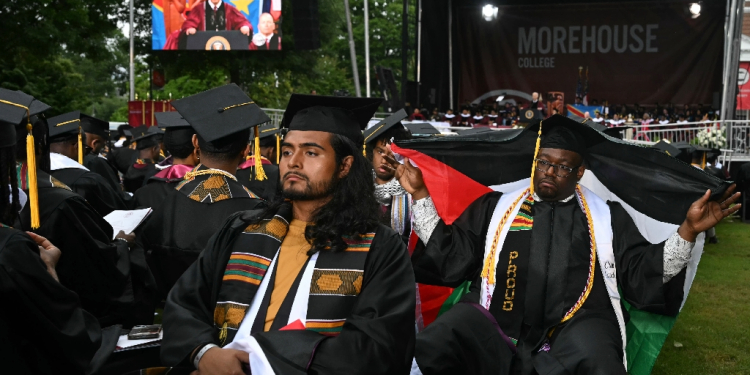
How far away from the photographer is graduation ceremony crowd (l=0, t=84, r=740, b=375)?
9.48 ft

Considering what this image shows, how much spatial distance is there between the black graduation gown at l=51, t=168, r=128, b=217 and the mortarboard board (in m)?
1.82

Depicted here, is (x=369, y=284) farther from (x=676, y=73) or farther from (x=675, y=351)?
(x=676, y=73)

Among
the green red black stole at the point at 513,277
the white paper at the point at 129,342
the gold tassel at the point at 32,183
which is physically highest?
the gold tassel at the point at 32,183

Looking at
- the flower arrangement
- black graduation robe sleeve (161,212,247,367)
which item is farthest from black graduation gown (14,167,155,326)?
the flower arrangement

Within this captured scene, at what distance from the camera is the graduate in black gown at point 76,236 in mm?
3742

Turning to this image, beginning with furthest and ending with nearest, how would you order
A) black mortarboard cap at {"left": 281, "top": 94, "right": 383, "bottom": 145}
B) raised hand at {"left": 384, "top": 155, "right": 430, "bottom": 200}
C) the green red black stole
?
raised hand at {"left": 384, "top": 155, "right": 430, "bottom": 200}
the green red black stole
black mortarboard cap at {"left": 281, "top": 94, "right": 383, "bottom": 145}

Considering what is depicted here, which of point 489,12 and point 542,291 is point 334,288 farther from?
point 489,12

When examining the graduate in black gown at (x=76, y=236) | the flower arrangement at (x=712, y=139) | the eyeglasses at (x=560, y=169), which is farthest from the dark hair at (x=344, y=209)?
the flower arrangement at (x=712, y=139)

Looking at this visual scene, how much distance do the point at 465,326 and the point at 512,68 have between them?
21446 mm

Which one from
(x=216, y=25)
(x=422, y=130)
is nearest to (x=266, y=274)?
(x=422, y=130)

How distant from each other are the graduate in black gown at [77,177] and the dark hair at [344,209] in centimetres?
282

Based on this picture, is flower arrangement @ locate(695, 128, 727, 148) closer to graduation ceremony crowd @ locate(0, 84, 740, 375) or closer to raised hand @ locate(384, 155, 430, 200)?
graduation ceremony crowd @ locate(0, 84, 740, 375)

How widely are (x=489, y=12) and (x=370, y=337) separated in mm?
20660

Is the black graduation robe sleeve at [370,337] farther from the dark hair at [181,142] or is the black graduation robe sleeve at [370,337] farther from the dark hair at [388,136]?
the dark hair at [181,142]
